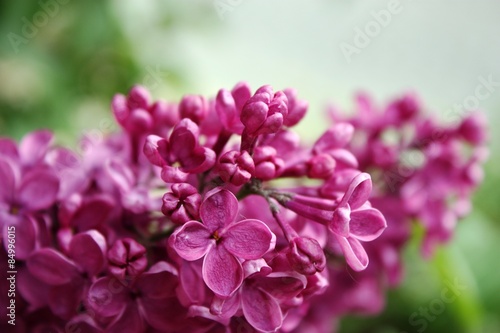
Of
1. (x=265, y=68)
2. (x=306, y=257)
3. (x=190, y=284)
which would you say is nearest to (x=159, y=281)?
(x=190, y=284)

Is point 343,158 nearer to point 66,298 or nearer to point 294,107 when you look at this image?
point 294,107

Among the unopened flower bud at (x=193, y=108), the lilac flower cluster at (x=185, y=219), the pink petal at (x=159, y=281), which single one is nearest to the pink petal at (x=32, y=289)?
the lilac flower cluster at (x=185, y=219)

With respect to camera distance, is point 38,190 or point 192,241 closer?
point 192,241

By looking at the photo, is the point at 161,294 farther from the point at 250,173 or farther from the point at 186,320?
the point at 250,173

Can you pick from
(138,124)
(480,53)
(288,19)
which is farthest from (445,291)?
(480,53)

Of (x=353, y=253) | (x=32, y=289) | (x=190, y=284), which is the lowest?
(x=32, y=289)

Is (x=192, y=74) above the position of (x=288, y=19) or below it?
below

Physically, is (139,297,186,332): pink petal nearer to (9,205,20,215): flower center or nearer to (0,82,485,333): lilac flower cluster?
(0,82,485,333): lilac flower cluster
